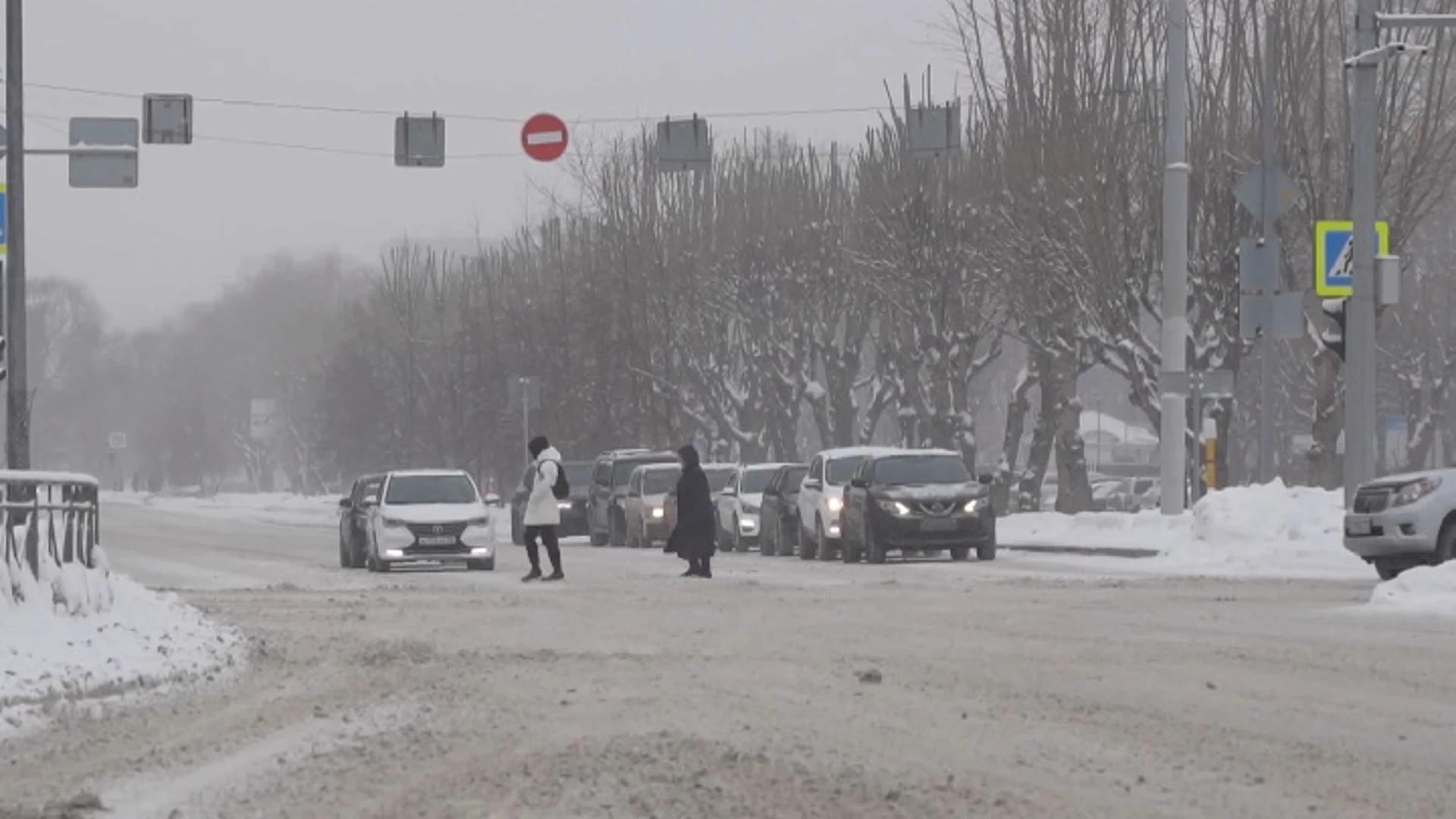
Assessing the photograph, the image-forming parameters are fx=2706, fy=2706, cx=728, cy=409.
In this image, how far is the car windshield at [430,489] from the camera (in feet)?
A: 127

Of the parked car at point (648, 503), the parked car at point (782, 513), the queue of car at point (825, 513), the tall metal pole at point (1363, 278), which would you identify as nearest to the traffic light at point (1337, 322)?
the tall metal pole at point (1363, 278)

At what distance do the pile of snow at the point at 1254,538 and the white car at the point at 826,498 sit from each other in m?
3.70

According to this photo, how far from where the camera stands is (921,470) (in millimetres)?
39094

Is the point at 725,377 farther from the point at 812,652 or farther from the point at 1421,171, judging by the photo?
the point at 812,652

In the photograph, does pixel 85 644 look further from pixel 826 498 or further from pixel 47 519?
pixel 826 498

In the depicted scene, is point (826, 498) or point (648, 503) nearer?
point (826, 498)

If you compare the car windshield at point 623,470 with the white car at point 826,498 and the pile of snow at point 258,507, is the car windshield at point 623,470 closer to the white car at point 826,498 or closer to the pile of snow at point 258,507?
the white car at point 826,498

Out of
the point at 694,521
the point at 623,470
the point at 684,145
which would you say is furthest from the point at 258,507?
the point at 694,521

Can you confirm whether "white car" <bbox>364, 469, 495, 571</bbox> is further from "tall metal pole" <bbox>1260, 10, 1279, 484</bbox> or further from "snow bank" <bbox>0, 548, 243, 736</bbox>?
"snow bank" <bbox>0, 548, 243, 736</bbox>

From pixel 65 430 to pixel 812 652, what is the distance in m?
180

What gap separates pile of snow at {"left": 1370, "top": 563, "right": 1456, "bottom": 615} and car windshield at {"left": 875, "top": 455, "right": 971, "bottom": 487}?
16.6 metres

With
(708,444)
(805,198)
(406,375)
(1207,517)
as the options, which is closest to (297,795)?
(1207,517)

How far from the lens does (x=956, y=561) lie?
1505 inches

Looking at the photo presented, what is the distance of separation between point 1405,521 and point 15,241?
15530mm
